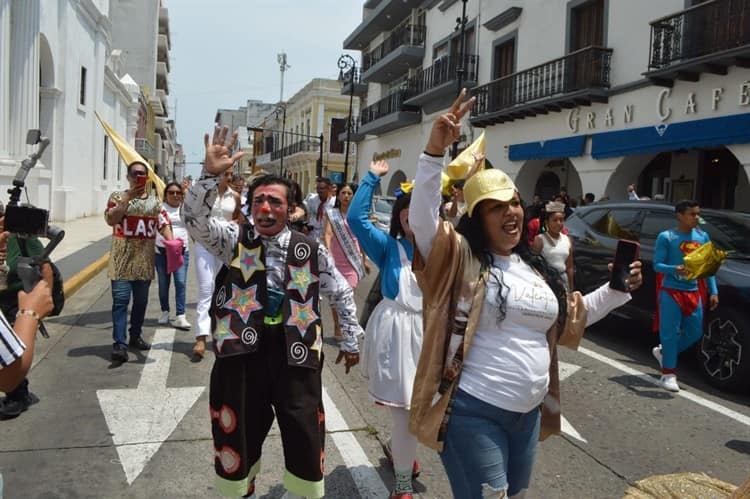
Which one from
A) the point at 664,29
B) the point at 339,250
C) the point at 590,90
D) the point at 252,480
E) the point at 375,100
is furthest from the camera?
the point at 375,100

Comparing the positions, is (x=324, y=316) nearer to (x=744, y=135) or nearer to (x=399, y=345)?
(x=399, y=345)

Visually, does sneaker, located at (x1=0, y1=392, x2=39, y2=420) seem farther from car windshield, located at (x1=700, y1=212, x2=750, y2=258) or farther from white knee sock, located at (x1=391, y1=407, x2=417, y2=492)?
car windshield, located at (x1=700, y1=212, x2=750, y2=258)

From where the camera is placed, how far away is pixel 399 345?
135 inches

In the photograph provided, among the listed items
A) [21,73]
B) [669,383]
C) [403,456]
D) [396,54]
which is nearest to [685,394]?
[669,383]

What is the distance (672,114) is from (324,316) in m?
9.55

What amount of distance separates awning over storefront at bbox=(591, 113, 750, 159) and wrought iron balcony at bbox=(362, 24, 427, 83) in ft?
43.9

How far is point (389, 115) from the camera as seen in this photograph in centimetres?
2919

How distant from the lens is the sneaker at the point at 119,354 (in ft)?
19.9

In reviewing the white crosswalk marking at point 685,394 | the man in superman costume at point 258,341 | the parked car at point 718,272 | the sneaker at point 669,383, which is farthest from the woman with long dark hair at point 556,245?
the man in superman costume at point 258,341

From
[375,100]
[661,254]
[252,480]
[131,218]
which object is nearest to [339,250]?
[131,218]

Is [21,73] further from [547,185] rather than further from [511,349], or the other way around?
[511,349]

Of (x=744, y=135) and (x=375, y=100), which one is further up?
(x=375, y=100)

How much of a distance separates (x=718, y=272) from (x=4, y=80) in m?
16.8

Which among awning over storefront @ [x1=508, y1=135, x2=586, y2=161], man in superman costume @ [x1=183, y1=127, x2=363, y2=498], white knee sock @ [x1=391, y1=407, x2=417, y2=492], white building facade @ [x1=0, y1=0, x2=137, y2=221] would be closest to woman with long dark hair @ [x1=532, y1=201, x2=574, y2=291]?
white knee sock @ [x1=391, y1=407, x2=417, y2=492]
